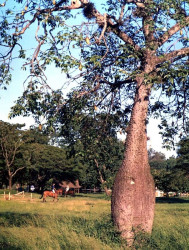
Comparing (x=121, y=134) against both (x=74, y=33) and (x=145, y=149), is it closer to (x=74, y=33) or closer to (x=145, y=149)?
(x=145, y=149)

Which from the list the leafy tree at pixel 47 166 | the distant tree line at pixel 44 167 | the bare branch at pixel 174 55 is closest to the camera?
the bare branch at pixel 174 55

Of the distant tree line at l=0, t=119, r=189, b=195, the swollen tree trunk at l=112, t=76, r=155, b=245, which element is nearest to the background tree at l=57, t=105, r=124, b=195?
the swollen tree trunk at l=112, t=76, r=155, b=245

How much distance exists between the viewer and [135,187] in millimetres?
10047

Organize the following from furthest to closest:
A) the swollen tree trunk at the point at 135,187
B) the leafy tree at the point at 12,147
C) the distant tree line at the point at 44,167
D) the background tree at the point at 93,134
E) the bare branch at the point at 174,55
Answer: the leafy tree at the point at 12,147, the distant tree line at the point at 44,167, the background tree at the point at 93,134, the bare branch at the point at 174,55, the swollen tree trunk at the point at 135,187

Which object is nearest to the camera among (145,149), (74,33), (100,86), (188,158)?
(74,33)

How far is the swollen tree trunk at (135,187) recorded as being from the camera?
32.5 feet

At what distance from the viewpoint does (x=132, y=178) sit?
33.1ft

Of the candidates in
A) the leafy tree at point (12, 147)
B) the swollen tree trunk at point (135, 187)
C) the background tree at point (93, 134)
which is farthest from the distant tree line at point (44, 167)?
the swollen tree trunk at point (135, 187)

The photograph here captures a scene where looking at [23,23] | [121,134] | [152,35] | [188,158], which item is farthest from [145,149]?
[188,158]

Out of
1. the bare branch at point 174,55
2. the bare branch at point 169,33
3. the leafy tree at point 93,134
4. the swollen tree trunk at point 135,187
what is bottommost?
the swollen tree trunk at point 135,187

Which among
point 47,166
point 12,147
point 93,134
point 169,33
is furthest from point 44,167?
point 169,33

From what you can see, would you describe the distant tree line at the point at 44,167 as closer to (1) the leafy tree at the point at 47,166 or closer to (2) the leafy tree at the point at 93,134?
(1) the leafy tree at the point at 47,166

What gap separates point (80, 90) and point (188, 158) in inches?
1242

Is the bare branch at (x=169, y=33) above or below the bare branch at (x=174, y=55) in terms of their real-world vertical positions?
above
